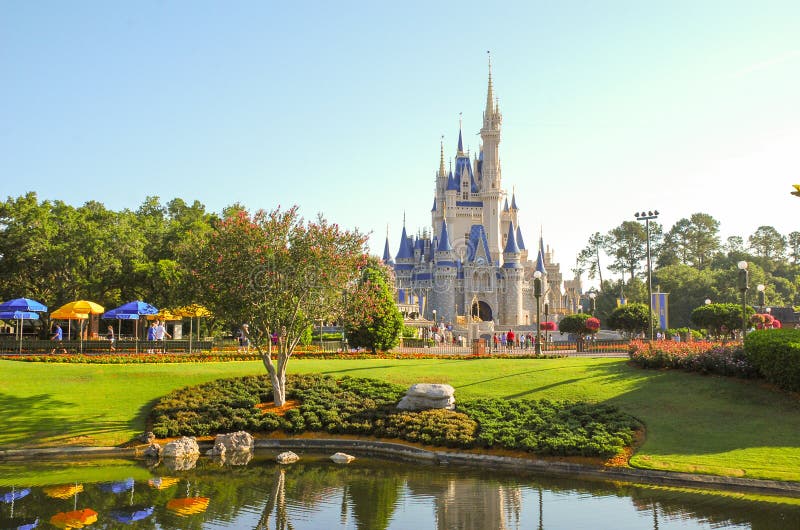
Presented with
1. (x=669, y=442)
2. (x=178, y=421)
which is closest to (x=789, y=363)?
(x=669, y=442)

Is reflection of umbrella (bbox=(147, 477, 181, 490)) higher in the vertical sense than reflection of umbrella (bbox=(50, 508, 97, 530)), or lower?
lower

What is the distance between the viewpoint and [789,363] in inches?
706

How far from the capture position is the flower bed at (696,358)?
2011 cm

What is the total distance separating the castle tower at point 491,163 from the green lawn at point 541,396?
73241 mm

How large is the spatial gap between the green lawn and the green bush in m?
0.50

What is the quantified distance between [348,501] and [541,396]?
28.0 feet

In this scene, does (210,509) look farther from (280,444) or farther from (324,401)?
(324,401)

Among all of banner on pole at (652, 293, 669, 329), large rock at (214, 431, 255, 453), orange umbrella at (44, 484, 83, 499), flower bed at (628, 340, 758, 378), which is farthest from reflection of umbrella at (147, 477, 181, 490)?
banner on pole at (652, 293, 669, 329)

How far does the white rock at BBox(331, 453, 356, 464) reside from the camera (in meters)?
17.2

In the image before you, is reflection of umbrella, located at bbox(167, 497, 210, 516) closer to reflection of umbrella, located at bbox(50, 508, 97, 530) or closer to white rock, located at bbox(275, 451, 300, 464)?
reflection of umbrella, located at bbox(50, 508, 97, 530)

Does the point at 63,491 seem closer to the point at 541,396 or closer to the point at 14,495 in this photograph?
the point at 14,495

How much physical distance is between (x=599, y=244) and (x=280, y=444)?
302ft

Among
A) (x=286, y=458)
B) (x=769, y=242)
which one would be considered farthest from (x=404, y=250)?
(x=286, y=458)

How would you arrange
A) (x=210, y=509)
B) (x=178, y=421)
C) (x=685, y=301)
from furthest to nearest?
(x=685, y=301), (x=178, y=421), (x=210, y=509)
